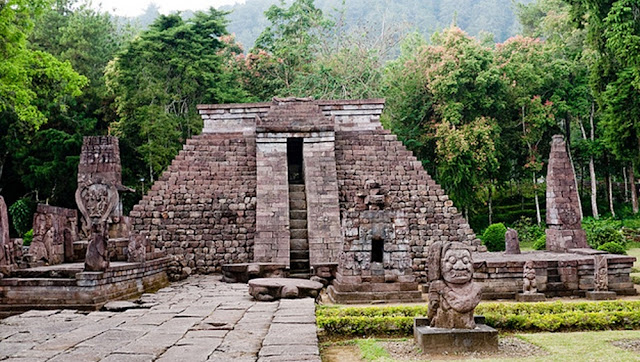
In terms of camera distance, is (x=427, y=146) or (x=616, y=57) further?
(x=427, y=146)

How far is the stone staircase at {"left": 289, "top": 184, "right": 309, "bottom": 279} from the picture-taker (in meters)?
14.4

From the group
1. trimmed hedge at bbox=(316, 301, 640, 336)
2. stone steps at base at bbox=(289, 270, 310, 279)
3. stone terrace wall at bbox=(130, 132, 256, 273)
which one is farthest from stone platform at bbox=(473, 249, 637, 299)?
stone terrace wall at bbox=(130, 132, 256, 273)

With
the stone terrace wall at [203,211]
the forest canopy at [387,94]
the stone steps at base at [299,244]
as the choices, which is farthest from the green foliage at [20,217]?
the stone steps at base at [299,244]

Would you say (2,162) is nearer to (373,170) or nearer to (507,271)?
(373,170)

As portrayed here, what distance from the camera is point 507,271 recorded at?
11.4m

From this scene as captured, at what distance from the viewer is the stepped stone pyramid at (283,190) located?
49.3ft

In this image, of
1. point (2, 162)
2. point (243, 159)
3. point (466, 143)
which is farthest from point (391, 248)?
point (2, 162)

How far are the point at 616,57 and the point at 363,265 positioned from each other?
15241 millimetres

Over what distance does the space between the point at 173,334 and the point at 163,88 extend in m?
20.9

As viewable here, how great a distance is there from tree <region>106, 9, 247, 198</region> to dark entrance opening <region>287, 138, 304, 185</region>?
22.9 feet

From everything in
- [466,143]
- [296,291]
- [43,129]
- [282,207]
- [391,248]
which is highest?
[43,129]

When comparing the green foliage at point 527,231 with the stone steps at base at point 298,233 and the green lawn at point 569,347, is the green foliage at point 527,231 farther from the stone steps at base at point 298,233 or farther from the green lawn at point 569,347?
the green lawn at point 569,347

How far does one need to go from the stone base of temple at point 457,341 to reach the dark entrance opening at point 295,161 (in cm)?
1173

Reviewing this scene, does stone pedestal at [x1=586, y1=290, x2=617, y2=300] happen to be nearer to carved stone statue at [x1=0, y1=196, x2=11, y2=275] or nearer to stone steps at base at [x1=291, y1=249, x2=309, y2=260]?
stone steps at base at [x1=291, y1=249, x2=309, y2=260]
